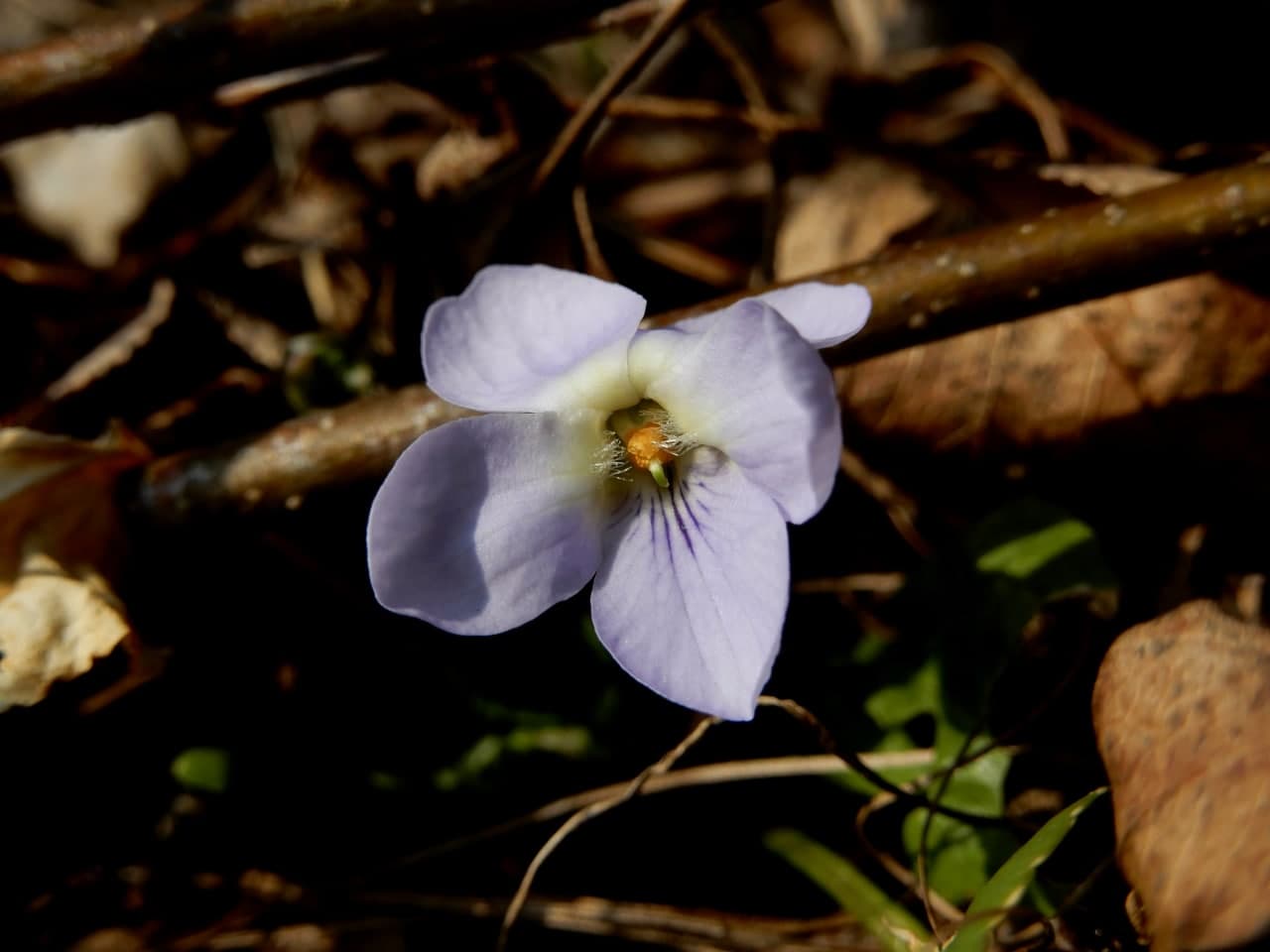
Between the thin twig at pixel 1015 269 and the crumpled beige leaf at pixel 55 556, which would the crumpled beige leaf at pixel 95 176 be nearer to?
the crumpled beige leaf at pixel 55 556

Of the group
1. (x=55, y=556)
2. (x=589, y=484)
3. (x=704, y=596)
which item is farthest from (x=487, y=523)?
(x=55, y=556)

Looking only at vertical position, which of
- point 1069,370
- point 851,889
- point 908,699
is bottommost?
point 851,889

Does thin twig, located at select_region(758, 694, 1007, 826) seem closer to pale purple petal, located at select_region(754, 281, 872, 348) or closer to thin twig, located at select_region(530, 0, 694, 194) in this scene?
pale purple petal, located at select_region(754, 281, 872, 348)

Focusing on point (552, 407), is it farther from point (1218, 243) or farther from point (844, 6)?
point (844, 6)

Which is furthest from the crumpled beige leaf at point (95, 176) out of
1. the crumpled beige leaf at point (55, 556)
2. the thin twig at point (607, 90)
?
the thin twig at point (607, 90)

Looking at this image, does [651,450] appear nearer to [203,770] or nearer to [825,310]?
[825,310]

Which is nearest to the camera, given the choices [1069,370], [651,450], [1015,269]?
[651,450]

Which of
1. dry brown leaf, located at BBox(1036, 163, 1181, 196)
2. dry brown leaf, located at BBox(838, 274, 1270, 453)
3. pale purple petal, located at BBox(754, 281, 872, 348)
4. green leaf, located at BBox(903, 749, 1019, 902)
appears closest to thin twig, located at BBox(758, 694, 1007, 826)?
green leaf, located at BBox(903, 749, 1019, 902)
